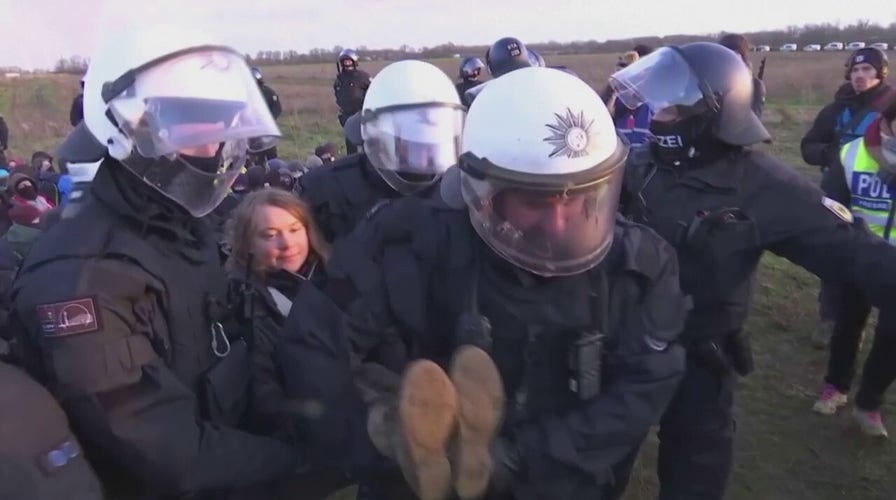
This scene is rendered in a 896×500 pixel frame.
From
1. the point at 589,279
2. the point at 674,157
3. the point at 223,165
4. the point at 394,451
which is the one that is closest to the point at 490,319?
the point at 589,279

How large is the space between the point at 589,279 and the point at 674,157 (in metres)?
0.98

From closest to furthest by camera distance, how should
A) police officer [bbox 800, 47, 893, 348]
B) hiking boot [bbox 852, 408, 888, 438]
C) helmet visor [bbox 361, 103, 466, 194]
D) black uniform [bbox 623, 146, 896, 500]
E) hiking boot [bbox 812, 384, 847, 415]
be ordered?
black uniform [bbox 623, 146, 896, 500]
helmet visor [bbox 361, 103, 466, 194]
hiking boot [bbox 852, 408, 888, 438]
hiking boot [bbox 812, 384, 847, 415]
police officer [bbox 800, 47, 893, 348]

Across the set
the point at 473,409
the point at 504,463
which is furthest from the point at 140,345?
the point at 504,463

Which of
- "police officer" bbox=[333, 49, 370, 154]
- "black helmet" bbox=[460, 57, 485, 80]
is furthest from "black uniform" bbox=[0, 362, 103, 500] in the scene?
"police officer" bbox=[333, 49, 370, 154]

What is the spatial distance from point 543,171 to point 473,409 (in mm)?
577

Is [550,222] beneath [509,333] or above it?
above

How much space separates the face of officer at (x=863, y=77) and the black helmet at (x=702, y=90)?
295 centimetres

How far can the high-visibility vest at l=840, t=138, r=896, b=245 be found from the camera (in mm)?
3990

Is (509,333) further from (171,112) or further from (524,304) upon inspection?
(171,112)

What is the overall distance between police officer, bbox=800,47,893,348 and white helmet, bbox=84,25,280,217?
3763 millimetres

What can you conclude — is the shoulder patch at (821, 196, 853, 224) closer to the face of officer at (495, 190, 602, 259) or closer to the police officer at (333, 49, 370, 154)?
the face of officer at (495, 190, 602, 259)

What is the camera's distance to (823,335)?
5.18 metres

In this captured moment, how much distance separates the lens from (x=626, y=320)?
1.92 m

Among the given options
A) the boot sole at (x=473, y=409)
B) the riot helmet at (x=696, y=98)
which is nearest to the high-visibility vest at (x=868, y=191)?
the riot helmet at (x=696, y=98)
